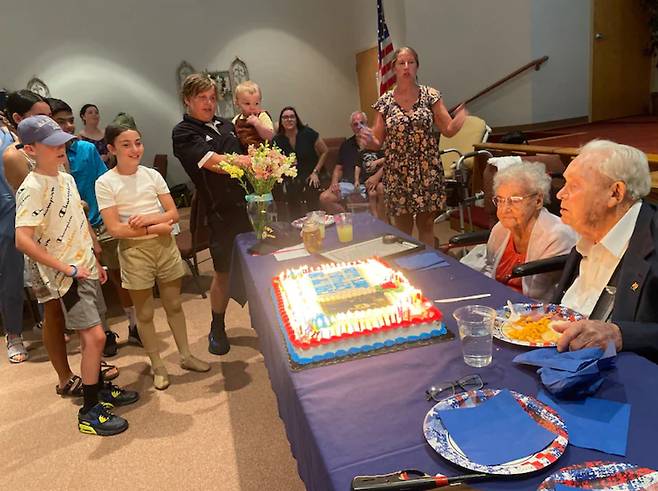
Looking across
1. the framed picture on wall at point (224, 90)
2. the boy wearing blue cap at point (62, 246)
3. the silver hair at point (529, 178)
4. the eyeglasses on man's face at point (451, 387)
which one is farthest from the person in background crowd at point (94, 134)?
the eyeglasses on man's face at point (451, 387)

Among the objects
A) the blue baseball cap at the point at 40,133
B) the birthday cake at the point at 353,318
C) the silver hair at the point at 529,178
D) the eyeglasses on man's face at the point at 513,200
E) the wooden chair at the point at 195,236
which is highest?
the blue baseball cap at the point at 40,133

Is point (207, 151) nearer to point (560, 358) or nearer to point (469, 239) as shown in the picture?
point (469, 239)

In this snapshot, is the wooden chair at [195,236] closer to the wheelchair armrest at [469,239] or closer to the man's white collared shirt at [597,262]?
the wheelchair armrest at [469,239]

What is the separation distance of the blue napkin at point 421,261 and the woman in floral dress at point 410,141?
124 cm

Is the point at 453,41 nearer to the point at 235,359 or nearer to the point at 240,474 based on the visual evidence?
the point at 235,359

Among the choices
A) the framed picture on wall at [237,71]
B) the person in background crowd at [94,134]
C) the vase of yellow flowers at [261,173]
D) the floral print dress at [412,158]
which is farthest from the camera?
the framed picture on wall at [237,71]

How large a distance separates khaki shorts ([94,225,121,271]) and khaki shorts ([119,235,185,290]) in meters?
0.76

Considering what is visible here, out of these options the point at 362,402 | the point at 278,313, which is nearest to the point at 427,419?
the point at 362,402

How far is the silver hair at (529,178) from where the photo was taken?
6.77ft

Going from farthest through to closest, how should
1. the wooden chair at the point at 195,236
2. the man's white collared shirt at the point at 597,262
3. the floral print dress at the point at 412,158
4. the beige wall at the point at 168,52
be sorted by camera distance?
the beige wall at the point at 168,52 → the wooden chair at the point at 195,236 → the floral print dress at the point at 412,158 → the man's white collared shirt at the point at 597,262

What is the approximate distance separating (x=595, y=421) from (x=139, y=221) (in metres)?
2.08

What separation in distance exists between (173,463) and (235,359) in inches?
36.7

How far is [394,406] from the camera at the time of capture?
1065 millimetres

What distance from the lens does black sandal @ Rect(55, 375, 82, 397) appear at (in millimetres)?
2842
